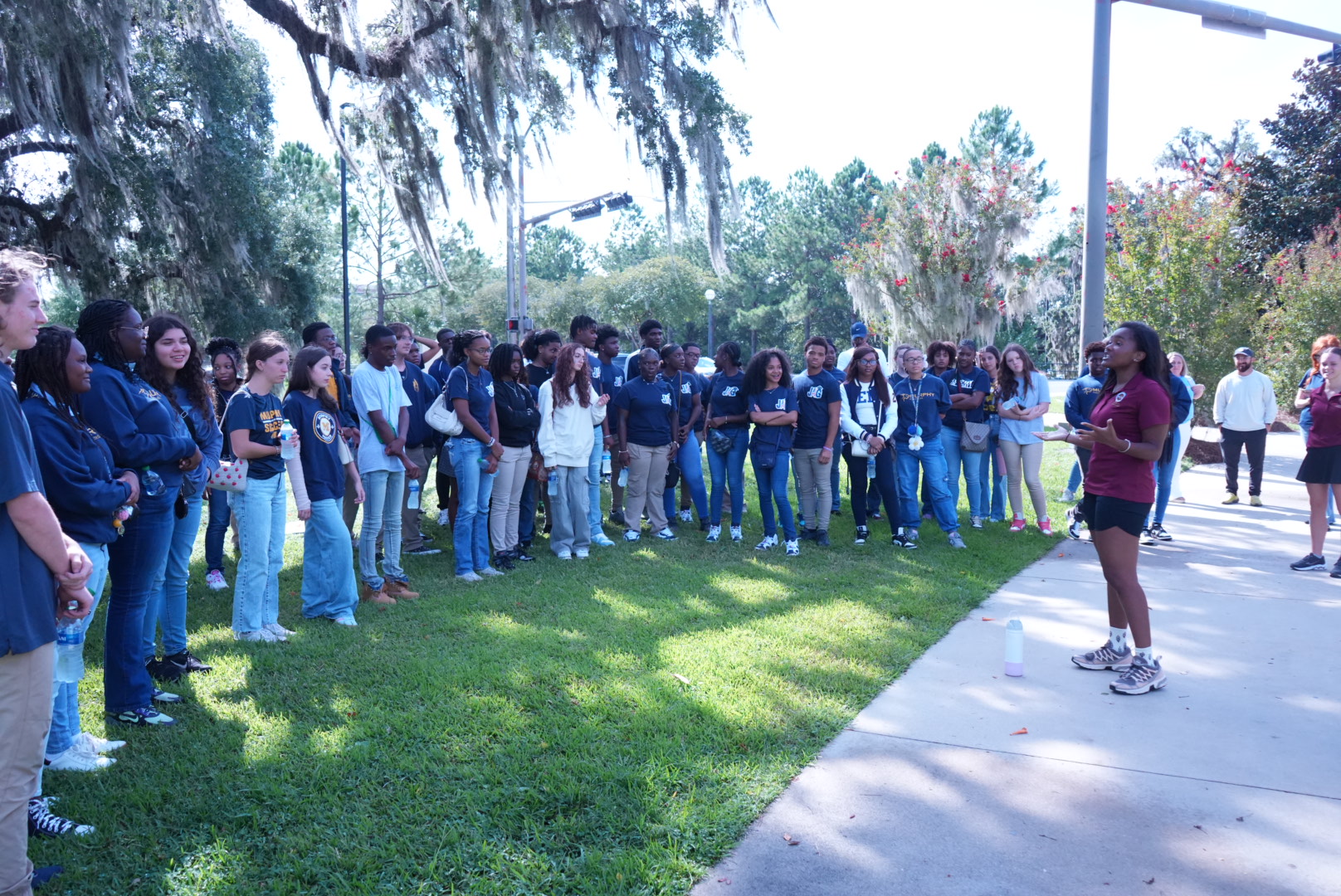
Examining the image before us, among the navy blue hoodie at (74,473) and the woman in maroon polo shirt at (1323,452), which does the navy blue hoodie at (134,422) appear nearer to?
the navy blue hoodie at (74,473)

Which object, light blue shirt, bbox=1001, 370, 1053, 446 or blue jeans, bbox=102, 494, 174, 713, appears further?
light blue shirt, bbox=1001, 370, 1053, 446

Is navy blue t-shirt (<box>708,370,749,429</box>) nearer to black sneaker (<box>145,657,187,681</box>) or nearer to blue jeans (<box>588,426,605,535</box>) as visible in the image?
blue jeans (<box>588,426,605,535</box>)

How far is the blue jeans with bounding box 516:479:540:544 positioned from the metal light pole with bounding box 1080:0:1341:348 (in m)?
5.42

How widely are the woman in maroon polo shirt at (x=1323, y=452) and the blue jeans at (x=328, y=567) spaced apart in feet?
24.3

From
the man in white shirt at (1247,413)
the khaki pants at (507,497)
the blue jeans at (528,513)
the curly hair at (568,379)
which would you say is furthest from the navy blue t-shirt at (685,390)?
the man in white shirt at (1247,413)

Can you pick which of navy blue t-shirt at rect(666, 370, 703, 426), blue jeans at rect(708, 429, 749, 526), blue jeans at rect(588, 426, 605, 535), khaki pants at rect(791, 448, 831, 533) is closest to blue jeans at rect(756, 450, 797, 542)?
khaki pants at rect(791, 448, 831, 533)

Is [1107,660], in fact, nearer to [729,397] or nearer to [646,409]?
[729,397]

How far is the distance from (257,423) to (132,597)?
1418mm

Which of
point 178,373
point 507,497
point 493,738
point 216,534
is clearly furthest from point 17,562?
point 507,497

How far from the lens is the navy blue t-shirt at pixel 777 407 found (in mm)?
8422

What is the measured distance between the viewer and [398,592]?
6.78 m

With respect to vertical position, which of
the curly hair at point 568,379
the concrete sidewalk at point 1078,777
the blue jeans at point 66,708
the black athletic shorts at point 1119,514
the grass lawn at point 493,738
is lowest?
the concrete sidewalk at point 1078,777

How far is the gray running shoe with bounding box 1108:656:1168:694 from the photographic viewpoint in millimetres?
4777

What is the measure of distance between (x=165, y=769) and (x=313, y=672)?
48.4 inches
